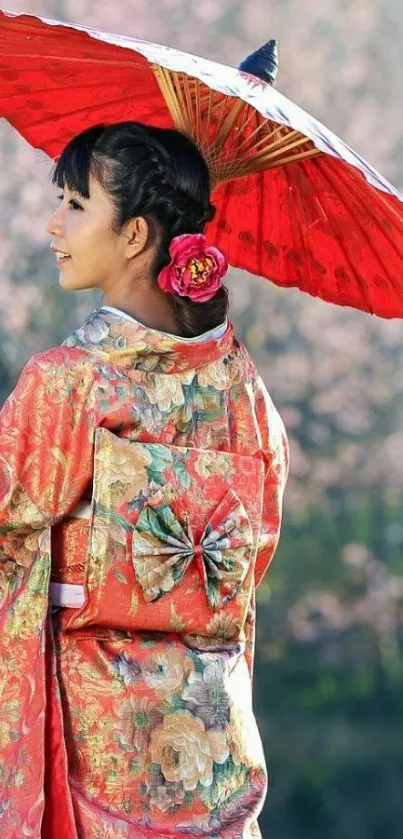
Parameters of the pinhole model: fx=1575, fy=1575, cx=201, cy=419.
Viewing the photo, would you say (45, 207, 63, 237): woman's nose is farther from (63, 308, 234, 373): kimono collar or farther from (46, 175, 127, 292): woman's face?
(63, 308, 234, 373): kimono collar

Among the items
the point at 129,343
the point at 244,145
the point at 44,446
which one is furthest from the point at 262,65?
the point at 44,446

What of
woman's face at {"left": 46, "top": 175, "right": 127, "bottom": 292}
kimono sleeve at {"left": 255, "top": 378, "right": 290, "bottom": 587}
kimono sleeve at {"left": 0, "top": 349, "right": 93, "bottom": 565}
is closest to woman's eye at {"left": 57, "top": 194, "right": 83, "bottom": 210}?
woman's face at {"left": 46, "top": 175, "right": 127, "bottom": 292}

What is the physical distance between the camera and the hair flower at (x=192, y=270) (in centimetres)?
234

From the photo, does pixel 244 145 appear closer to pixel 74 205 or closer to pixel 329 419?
pixel 74 205

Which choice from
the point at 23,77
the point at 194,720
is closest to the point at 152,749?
the point at 194,720

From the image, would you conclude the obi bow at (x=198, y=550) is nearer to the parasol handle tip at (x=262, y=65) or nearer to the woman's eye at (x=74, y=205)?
the woman's eye at (x=74, y=205)

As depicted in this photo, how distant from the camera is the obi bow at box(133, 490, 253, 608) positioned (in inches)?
87.9

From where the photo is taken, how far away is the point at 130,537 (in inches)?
87.9

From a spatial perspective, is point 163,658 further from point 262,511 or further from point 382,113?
point 382,113

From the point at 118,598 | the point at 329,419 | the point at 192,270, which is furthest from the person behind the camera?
the point at 329,419

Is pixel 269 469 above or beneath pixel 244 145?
beneath

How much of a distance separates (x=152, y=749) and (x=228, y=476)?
0.42 m

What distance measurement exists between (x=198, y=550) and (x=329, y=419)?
19.2 feet

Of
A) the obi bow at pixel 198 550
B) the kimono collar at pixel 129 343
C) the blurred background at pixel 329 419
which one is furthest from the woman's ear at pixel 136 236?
the blurred background at pixel 329 419
